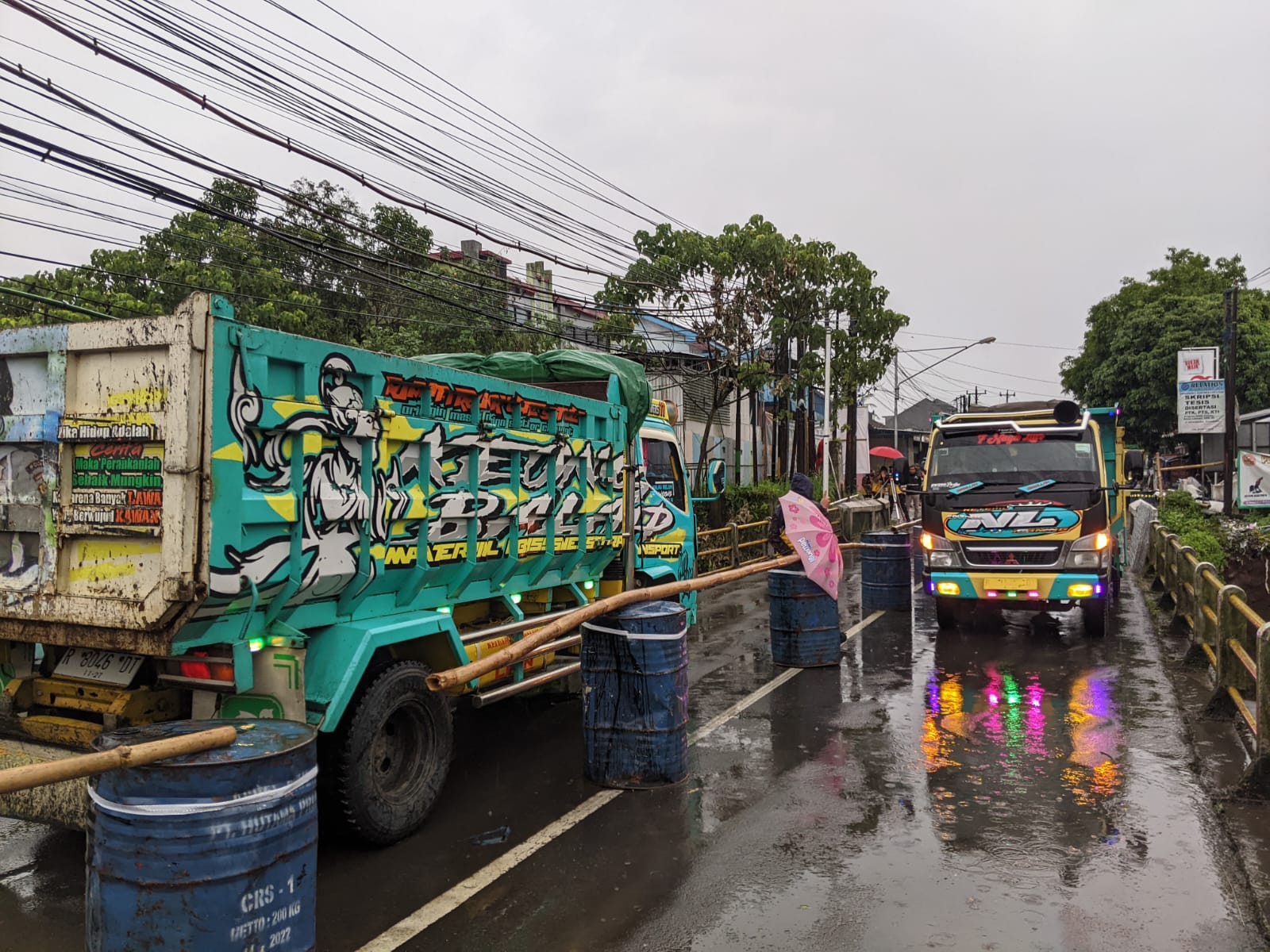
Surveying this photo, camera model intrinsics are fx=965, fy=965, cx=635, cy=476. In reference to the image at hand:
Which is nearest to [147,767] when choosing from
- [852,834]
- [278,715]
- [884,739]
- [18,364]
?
[278,715]

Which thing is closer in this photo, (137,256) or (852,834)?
(852,834)

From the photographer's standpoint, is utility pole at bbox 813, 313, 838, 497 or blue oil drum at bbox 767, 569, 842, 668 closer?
blue oil drum at bbox 767, 569, 842, 668

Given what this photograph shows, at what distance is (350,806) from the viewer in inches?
189

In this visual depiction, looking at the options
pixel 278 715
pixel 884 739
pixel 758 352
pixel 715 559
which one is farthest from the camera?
pixel 758 352

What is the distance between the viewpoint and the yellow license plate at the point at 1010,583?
10.6 metres

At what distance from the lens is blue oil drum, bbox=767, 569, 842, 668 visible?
9305 mm

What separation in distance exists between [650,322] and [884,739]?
23287 mm

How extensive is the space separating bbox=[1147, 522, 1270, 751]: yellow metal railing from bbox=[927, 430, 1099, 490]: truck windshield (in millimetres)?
1549

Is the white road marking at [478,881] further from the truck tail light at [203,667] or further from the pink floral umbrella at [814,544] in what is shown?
the pink floral umbrella at [814,544]

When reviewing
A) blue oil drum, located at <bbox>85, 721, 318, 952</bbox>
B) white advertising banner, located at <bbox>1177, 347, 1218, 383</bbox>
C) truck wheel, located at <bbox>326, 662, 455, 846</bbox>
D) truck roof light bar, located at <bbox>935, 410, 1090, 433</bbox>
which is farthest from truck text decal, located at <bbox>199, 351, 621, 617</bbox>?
white advertising banner, located at <bbox>1177, 347, 1218, 383</bbox>

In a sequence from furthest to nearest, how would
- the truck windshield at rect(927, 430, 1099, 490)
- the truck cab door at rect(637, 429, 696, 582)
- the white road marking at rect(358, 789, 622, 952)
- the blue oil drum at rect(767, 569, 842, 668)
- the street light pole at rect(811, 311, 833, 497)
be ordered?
the street light pole at rect(811, 311, 833, 497)
the truck windshield at rect(927, 430, 1099, 490)
the blue oil drum at rect(767, 569, 842, 668)
the truck cab door at rect(637, 429, 696, 582)
the white road marking at rect(358, 789, 622, 952)

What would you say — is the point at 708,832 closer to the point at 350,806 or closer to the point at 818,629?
the point at 350,806

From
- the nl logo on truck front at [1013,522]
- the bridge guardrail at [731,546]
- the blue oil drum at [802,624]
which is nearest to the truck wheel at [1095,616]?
the nl logo on truck front at [1013,522]

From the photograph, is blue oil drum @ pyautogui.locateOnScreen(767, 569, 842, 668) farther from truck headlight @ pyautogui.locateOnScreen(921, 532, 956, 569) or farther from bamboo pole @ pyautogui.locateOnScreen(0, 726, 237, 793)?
bamboo pole @ pyautogui.locateOnScreen(0, 726, 237, 793)
